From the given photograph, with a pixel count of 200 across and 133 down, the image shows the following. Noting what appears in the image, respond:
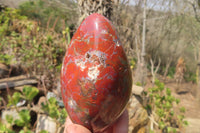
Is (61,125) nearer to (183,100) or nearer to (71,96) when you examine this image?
(71,96)

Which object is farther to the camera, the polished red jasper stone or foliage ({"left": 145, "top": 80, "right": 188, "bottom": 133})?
foliage ({"left": 145, "top": 80, "right": 188, "bottom": 133})

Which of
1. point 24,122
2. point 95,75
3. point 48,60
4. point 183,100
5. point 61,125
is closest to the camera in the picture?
point 95,75

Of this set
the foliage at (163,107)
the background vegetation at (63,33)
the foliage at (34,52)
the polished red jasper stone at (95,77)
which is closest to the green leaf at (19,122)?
the background vegetation at (63,33)

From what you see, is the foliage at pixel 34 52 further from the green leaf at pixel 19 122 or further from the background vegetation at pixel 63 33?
the green leaf at pixel 19 122

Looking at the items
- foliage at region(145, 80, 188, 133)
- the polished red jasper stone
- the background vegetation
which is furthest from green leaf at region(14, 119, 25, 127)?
foliage at region(145, 80, 188, 133)

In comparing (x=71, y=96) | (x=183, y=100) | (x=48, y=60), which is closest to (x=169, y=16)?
(x=183, y=100)

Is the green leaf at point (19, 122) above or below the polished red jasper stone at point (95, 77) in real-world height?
below

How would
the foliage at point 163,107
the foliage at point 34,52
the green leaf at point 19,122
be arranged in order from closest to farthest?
1. the green leaf at point 19,122
2. the foliage at point 163,107
3. the foliage at point 34,52

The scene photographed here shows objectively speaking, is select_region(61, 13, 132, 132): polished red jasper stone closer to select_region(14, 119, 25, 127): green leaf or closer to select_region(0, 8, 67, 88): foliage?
select_region(14, 119, 25, 127): green leaf
